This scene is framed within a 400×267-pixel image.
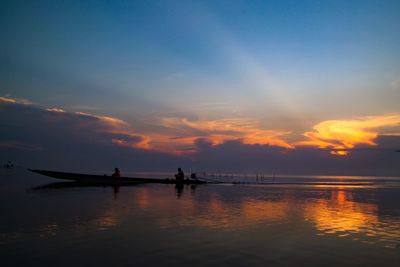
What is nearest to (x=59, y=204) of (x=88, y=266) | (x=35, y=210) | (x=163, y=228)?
(x=35, y=210)

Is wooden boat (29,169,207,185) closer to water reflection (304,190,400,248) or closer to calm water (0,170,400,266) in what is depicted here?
calm water (0,170,400,266)

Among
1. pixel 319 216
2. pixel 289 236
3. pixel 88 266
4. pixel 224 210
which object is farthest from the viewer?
pixel 224 210

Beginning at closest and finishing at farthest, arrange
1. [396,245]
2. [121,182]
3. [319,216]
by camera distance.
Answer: [396,245], [319,216], [121,182]

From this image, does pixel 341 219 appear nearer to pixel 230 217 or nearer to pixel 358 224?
pixel 358 224

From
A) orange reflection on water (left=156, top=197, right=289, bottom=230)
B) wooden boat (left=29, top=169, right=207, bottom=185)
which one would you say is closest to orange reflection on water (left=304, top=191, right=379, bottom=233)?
orange reflection on water (left=156, top=197, right=289, bottom=230)

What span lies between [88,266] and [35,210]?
14.6 m

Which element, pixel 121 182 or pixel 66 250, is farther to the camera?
pixel 121 182

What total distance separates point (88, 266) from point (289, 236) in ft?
34.2

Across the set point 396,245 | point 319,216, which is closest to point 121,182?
point 319,216

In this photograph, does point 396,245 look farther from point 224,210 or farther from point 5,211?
point 5,211

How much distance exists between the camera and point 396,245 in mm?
15617

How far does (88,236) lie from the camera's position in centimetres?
1580

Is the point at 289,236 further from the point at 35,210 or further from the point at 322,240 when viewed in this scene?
the point at 35,210

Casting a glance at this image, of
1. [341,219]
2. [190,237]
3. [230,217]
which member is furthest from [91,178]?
[190,237]
